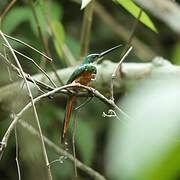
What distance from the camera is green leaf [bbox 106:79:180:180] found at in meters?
0.25

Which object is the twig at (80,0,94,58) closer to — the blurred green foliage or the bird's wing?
the blurred green foliage

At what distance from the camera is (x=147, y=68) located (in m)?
1.77

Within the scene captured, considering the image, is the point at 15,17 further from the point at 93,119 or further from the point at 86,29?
the point at 93,119

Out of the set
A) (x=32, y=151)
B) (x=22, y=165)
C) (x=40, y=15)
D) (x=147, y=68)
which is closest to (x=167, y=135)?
(x=147, y=68)

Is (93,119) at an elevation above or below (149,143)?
below

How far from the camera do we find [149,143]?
0.25 meters

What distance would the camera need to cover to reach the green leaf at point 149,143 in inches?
9.8

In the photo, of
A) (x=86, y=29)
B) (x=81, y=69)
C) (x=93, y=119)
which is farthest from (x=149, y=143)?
(x=93, y=119)

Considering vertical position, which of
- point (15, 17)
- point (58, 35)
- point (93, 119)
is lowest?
point (93, 119)

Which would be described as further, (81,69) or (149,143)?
(81,69)

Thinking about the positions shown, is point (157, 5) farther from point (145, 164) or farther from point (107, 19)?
point (107, 19)

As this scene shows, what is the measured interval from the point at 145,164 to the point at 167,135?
0.06 ft

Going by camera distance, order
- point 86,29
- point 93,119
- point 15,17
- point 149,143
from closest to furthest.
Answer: point 149,143
point 86,29
point 15,17
point 93,119

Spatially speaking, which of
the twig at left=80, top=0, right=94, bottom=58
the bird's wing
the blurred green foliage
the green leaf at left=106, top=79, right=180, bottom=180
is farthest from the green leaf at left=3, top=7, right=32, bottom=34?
the green leaf at left=106, top=79, right=180, bottom=180
